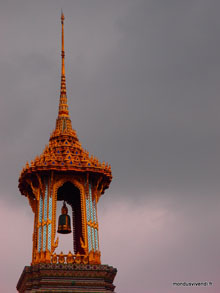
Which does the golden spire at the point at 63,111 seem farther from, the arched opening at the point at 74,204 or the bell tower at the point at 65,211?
the arched opening at the point at 74,204

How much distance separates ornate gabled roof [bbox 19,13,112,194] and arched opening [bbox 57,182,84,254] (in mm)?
2423

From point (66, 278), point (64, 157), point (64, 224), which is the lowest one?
point (66, 278)

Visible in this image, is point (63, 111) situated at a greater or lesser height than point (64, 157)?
greater

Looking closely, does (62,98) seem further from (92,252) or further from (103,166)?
(92,252)

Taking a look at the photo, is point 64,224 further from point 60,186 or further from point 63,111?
point 63,111

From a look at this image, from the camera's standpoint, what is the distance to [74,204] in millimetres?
41938

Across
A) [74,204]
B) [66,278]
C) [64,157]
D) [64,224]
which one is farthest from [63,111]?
[66,278]

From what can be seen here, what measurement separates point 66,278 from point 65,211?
6862 mm

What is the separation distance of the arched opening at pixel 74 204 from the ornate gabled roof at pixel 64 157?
2.42m

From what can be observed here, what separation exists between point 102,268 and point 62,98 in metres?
14.1

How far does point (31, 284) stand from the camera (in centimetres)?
3466

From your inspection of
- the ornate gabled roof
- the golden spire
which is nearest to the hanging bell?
the ornate gabled roof

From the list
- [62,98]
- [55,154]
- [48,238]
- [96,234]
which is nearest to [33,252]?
[48,238]

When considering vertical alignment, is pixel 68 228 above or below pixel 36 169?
below
